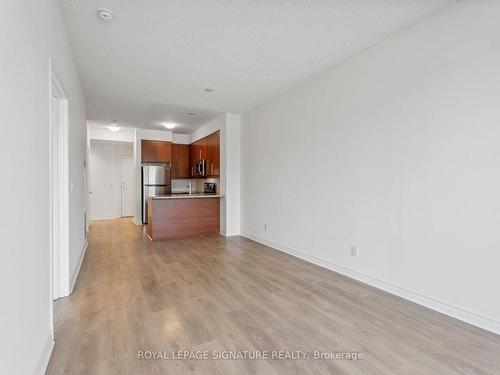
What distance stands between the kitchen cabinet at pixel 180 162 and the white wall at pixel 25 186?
18.9ft

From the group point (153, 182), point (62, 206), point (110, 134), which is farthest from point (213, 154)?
point (62, 206)

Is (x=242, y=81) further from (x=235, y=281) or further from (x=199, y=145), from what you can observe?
(x=199, y=145)

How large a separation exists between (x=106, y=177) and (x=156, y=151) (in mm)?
2343

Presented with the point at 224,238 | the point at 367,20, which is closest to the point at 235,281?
the point at 224,238

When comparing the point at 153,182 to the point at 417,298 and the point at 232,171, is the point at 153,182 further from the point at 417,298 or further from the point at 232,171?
the point at 417,298

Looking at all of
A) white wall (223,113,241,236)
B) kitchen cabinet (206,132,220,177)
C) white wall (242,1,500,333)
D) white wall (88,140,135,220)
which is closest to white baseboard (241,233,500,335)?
white wall (242,1,500,333)

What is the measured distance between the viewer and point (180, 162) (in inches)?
305

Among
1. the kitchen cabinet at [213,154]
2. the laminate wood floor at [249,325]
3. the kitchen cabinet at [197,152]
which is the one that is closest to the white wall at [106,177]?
the kitchen cabinet at [197,152]

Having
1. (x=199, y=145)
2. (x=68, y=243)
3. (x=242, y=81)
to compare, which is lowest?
(x=68, y=243)

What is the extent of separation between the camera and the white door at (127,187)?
338 inches

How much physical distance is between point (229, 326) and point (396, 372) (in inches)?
46.3

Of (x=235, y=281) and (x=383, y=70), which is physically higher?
(x=383, y=70)

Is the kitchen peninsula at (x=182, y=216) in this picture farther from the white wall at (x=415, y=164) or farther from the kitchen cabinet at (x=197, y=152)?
the white wall at (x=415, y=164)

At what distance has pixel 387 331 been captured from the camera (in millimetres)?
2002
